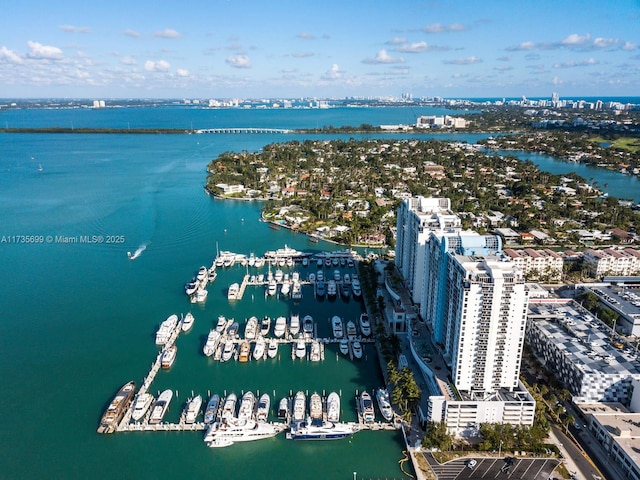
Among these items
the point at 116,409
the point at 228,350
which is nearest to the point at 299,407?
the point at 228,350

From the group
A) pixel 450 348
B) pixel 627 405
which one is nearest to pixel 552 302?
pixel 627 405

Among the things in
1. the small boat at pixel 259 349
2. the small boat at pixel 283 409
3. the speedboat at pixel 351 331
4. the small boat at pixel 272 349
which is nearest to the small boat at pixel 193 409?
the small boat at pixel 283 409

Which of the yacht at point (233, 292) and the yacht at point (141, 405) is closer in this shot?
the yacht at point (141, 405)

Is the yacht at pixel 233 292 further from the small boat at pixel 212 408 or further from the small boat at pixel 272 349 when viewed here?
the small boat at pixel 212 408

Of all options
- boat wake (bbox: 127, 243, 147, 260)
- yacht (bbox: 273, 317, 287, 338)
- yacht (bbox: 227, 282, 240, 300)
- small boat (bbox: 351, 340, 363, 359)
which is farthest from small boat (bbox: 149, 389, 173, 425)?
boat wake (bbox: 127, 243, 147, 260)

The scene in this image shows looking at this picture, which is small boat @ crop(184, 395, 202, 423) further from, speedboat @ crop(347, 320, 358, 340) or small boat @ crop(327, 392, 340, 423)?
speedboat @ crop(347, 320, 358, 340)

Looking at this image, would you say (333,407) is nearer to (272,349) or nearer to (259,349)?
(272,349)
